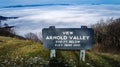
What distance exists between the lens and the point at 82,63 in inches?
600

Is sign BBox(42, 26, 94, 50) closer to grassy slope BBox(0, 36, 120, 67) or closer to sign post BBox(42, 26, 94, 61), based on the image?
sign post BBox(42, 26, 94, 61)

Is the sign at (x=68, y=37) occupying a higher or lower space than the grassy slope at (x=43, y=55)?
higher

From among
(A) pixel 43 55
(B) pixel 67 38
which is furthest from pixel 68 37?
(A) pixel 43 55

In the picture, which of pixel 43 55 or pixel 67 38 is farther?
pixel 43 55

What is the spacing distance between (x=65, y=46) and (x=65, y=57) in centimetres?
73

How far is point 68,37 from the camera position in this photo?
50.1ft

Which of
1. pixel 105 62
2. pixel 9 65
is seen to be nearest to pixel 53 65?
pixel 9 65

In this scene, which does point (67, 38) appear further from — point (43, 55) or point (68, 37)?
point (43, 55)

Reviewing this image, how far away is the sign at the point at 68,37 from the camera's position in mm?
15195

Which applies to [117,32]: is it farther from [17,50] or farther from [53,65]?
[53,65]

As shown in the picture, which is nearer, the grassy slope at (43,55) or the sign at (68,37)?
the sign at (68,37)

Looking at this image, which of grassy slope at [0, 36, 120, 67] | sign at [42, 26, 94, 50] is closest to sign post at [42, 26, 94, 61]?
sign at [42, 26, 94, 50]

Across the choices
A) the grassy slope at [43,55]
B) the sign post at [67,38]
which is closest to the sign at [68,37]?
the sign post at [67,38]

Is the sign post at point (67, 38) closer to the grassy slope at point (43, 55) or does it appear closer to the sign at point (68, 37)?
the sign at point (68, 37)
